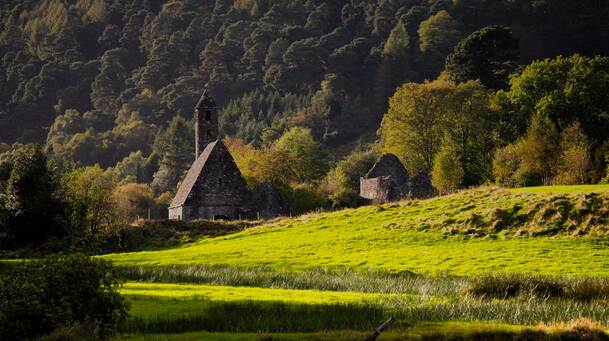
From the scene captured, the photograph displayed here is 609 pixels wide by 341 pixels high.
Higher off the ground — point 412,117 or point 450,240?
point 412,117

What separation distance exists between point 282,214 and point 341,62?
102715mm

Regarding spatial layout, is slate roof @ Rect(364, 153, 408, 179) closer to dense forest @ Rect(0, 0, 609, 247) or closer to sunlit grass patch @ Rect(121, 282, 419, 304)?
dense forest @ Rect(0, 0, 609, 247)

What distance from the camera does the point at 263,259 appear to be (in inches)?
1973

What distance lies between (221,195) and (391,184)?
53.6ft

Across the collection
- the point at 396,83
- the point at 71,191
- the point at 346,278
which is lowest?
the point at 346,278

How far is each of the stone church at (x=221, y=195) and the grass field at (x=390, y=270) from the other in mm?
13928

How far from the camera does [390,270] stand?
43.2m

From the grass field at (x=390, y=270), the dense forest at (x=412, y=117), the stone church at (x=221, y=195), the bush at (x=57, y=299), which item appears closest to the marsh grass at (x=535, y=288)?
the grass field at (x=390, y=270)

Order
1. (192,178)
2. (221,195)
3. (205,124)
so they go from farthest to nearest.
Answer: (205,124)
(192,178)
(221,195)

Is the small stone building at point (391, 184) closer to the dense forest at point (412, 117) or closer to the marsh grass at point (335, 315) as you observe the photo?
the dense forest at point (412, 117)

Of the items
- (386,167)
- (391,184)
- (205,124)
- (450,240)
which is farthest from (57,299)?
(205,124)

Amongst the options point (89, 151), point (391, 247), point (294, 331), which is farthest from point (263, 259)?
point (89, 151)

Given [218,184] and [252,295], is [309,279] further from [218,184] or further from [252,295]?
[218,184]

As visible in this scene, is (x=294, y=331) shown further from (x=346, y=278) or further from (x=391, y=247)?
(x=391, y=247)
